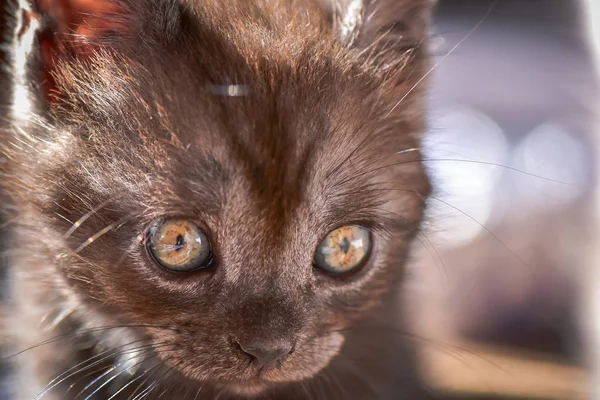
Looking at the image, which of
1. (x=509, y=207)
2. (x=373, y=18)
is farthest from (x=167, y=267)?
(x=509, y=207)

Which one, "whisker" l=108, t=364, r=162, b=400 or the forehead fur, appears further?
"whisker" l=108, t=364, r=162, b=400

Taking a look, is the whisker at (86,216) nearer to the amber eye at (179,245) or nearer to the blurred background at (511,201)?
the amber eye at (179,245)

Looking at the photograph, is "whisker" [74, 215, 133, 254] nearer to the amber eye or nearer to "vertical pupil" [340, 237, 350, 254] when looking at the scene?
the amber eye

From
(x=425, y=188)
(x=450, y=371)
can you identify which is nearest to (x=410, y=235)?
(x=425, y=188)

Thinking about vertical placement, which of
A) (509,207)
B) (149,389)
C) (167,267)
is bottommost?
(149,389)

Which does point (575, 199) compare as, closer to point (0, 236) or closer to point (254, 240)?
point (254, 240)

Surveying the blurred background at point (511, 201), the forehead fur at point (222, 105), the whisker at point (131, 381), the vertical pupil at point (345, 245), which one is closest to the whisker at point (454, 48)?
the blurred background at point (511, 201)

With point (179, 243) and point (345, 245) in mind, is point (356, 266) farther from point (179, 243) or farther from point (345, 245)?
point (179, 243)

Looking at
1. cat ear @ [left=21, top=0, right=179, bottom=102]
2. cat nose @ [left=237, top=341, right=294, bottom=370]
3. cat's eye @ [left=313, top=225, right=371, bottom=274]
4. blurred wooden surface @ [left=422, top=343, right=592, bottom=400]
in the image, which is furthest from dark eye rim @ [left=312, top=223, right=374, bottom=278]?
cat ear @ [left=21, top=0, right=179, bottom=102]
